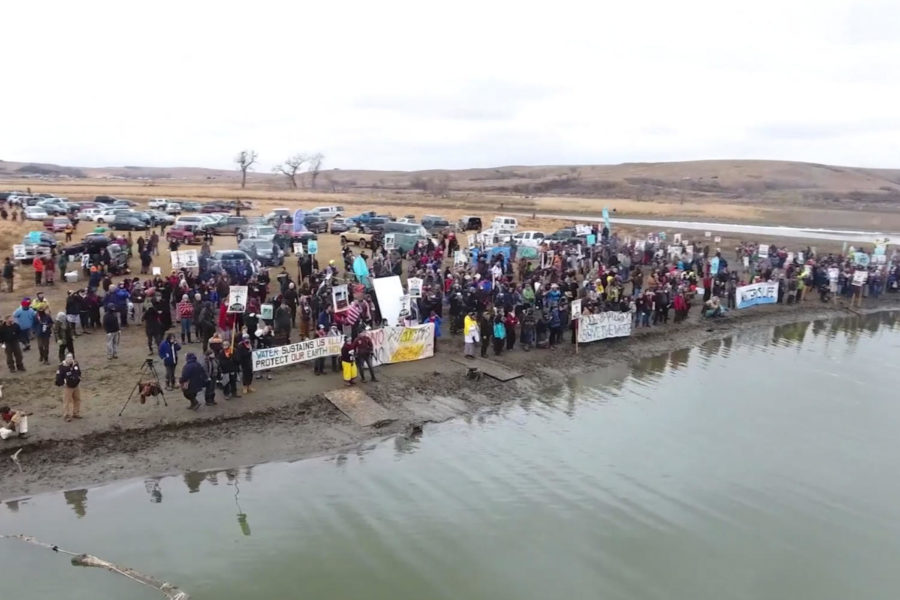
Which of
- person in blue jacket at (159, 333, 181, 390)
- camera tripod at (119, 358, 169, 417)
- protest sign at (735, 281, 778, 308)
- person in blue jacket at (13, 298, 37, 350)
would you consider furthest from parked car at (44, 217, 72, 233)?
protest sign at (735, 281, 778, 308)

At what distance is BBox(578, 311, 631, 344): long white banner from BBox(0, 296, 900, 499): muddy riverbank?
4.80ft

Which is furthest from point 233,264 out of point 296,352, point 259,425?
point 259,425

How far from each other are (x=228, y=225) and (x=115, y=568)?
116ft

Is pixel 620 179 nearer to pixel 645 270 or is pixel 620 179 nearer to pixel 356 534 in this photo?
pixel 645 270

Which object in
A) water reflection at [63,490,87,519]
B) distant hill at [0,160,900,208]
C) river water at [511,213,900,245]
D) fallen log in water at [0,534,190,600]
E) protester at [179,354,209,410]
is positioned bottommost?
fallen log in water at [0,534,190,600]

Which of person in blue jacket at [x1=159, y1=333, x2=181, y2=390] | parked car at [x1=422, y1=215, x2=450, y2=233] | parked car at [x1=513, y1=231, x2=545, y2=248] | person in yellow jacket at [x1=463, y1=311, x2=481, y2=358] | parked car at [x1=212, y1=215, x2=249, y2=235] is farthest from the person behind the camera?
parked car at [x1=422, y1=215, x2=450, y2=233]

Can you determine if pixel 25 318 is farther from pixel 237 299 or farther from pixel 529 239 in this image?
pixel 529 239

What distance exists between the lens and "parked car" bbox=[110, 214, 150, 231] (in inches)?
1677

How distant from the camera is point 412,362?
2019 cm

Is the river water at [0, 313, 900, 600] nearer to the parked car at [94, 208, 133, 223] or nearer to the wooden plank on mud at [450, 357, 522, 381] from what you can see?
the wooden plank on mud at [450, 357, 522, 381]

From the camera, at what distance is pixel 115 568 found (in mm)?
10469

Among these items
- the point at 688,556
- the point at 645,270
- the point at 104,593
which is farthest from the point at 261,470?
the point at 645,270

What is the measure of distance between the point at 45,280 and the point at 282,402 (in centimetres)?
1636

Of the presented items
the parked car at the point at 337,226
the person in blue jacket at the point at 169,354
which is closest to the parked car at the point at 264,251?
the parked car at the point at 337,226
